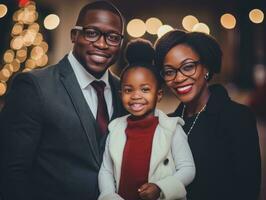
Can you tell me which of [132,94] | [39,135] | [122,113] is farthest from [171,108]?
[39,135]

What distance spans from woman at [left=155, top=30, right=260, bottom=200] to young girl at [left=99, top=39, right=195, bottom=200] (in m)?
0.08

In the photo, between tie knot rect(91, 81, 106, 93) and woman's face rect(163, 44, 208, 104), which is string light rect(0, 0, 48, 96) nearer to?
tie knot rect(91, 81, 106, 93)

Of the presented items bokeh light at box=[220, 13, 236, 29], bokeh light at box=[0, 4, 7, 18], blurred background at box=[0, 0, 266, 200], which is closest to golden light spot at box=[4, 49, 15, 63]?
blurred background at box=[0, 0, 266, 200]

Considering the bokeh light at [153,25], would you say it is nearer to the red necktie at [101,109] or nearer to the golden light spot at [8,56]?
the red necktie at [101,109]

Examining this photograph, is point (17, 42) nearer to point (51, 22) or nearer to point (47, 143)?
point (51, 22)

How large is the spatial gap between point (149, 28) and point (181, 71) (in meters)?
0.51

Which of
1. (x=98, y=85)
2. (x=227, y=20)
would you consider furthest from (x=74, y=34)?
(x=227, y=20)

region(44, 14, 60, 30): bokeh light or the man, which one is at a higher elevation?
region(44, 14, 60, 30): bokeh light

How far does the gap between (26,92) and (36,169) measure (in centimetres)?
29

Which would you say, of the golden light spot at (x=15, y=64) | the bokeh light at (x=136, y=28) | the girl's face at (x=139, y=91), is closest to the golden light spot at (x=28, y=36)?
the golden light spot at (x=15, y=64)

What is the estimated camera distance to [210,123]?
5.21 ft

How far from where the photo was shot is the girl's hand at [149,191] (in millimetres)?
1426

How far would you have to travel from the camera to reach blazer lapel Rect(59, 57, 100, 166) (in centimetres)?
155

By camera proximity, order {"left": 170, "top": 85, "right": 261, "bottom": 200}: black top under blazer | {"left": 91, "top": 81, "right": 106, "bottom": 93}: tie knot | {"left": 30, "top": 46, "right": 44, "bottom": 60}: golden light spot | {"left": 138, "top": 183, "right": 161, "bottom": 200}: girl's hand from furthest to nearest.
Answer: {"left": 30, "top": 46, "right": 44, "bottom": 60}: golden light spot, {"left": 91, "top": 81, "right": 106, "bottom": 93}: tie knot, {"left": 170, "top": 85, "right": 261, "bottom": 200}: black top under blazer, {"left": 138, "top": 183, "right": 161, "bottom": 200}: girl's hand
